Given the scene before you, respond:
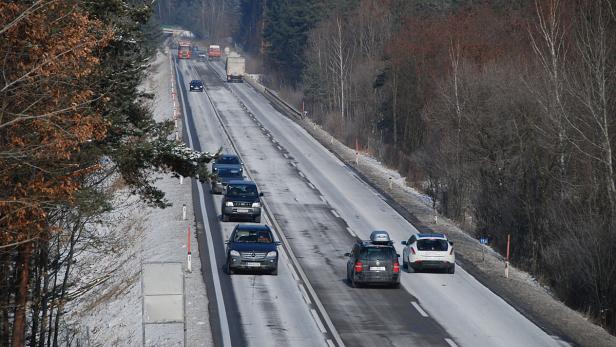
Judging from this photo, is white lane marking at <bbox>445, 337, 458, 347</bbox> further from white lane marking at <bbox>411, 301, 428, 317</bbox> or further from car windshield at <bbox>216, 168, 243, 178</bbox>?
car windshield at <bbox>216, 168, 243, 178</bbox>

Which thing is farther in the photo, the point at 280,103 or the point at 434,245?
the point at 280,103

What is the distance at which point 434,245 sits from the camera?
37219 millimetres

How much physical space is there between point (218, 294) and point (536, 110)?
22.5m

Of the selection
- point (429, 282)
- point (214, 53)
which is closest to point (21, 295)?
point (429, 282)

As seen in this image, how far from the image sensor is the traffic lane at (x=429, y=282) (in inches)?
1109

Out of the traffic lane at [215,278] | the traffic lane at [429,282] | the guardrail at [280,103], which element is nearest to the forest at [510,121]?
the guardrail at [280,103]

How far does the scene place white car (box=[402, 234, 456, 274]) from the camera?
3709cm

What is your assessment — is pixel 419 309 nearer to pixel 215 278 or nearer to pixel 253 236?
pixel 215 278

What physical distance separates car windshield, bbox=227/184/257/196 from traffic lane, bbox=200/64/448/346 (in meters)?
1.87

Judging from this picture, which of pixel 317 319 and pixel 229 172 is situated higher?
pixel 229 172

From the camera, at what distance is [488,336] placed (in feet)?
90.7

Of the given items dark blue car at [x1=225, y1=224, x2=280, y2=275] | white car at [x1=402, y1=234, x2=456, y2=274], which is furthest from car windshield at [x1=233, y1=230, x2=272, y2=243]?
white car at [x1=402, y1=234, x2=456, y2=274]

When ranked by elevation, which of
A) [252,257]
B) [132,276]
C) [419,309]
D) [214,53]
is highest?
[214,53]

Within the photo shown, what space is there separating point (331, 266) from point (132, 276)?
7.11 meters
